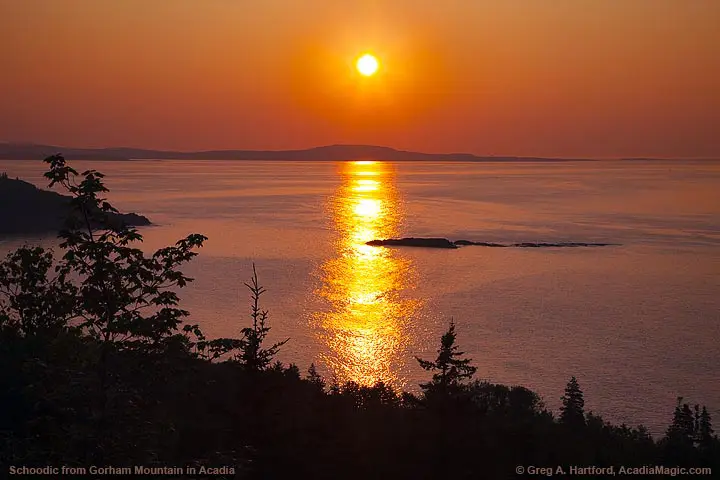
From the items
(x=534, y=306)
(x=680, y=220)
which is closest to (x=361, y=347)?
(x=534, y=306)

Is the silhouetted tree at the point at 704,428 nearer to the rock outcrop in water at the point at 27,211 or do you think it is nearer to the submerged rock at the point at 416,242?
the submerged rock at the point at 416,242

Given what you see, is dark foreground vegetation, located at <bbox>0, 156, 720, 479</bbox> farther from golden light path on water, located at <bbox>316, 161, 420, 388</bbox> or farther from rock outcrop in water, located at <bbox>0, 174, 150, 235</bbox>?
rock outcrop in water, located at <bbox>0, 174, 150, 235</bbox>

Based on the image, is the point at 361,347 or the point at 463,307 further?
the point at 463,307

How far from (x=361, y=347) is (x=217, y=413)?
98.4ft

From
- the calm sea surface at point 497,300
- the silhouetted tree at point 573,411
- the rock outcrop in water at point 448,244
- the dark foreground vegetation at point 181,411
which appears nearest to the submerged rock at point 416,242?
the rock outcrop in water at point 448,244

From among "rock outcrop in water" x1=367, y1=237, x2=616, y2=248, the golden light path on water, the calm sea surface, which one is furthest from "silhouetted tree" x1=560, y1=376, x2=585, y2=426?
"rock outcrop in water" x1=367, y1=237, x2=616, y2=248

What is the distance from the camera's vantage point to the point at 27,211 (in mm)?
116375

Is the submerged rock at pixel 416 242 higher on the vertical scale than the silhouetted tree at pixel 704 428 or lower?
higher

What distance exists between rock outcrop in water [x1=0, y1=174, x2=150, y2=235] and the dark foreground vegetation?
9596cm

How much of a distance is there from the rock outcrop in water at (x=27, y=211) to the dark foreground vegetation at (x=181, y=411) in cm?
9596

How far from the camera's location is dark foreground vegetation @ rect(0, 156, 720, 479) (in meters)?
9.88

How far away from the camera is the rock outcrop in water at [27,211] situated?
11150 centimetres

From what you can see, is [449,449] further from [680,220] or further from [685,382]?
[680,220]

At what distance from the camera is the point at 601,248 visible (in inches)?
3853
